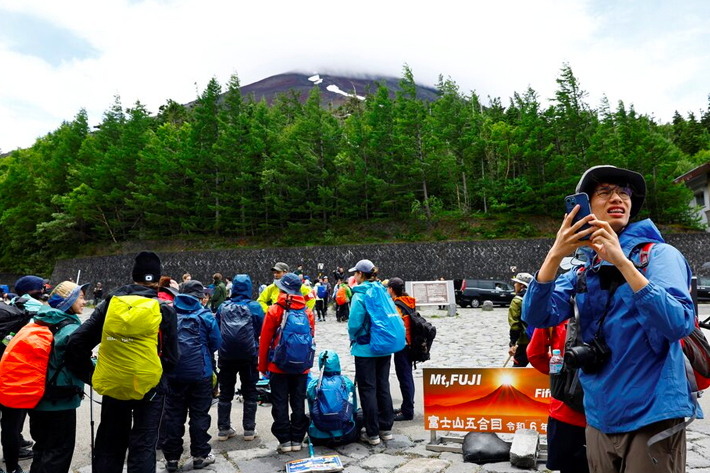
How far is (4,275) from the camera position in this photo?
181 ft

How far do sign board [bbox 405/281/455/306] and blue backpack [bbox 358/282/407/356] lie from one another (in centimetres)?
1678

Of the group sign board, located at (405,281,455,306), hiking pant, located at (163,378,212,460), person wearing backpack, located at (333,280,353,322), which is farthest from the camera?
sign board, located at (405,281,455,306)

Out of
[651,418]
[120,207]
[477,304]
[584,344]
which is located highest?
[120,207]

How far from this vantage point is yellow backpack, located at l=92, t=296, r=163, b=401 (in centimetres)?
390

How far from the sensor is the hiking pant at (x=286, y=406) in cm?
557

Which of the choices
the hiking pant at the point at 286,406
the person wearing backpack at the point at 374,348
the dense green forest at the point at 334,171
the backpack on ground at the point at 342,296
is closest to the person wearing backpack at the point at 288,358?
the hiking pant at the point at 286,406

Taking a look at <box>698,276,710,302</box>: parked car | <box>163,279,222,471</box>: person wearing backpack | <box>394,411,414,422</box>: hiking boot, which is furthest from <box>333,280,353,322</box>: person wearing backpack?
<box>698,276,710,302</box>: parked car

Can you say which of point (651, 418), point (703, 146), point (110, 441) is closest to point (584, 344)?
point (651, 418)

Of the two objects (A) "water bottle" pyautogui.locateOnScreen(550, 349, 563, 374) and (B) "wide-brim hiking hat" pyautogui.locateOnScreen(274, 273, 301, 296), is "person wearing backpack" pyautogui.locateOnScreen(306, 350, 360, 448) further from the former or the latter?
(A) "water bottle" pyautogui.locateOnScreen(550, 349, 563, 374)

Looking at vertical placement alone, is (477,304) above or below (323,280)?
below

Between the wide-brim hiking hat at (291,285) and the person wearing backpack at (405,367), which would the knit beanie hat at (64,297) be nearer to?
the wide-brim hiking hat at (291,285)

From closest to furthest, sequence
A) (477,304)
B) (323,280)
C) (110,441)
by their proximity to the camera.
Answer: (110,441) → (323,280) → (477,304)

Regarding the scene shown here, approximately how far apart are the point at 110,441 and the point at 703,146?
82.2m

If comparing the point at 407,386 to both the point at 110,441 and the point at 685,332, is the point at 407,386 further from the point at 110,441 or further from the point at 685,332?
the point at 685,332
